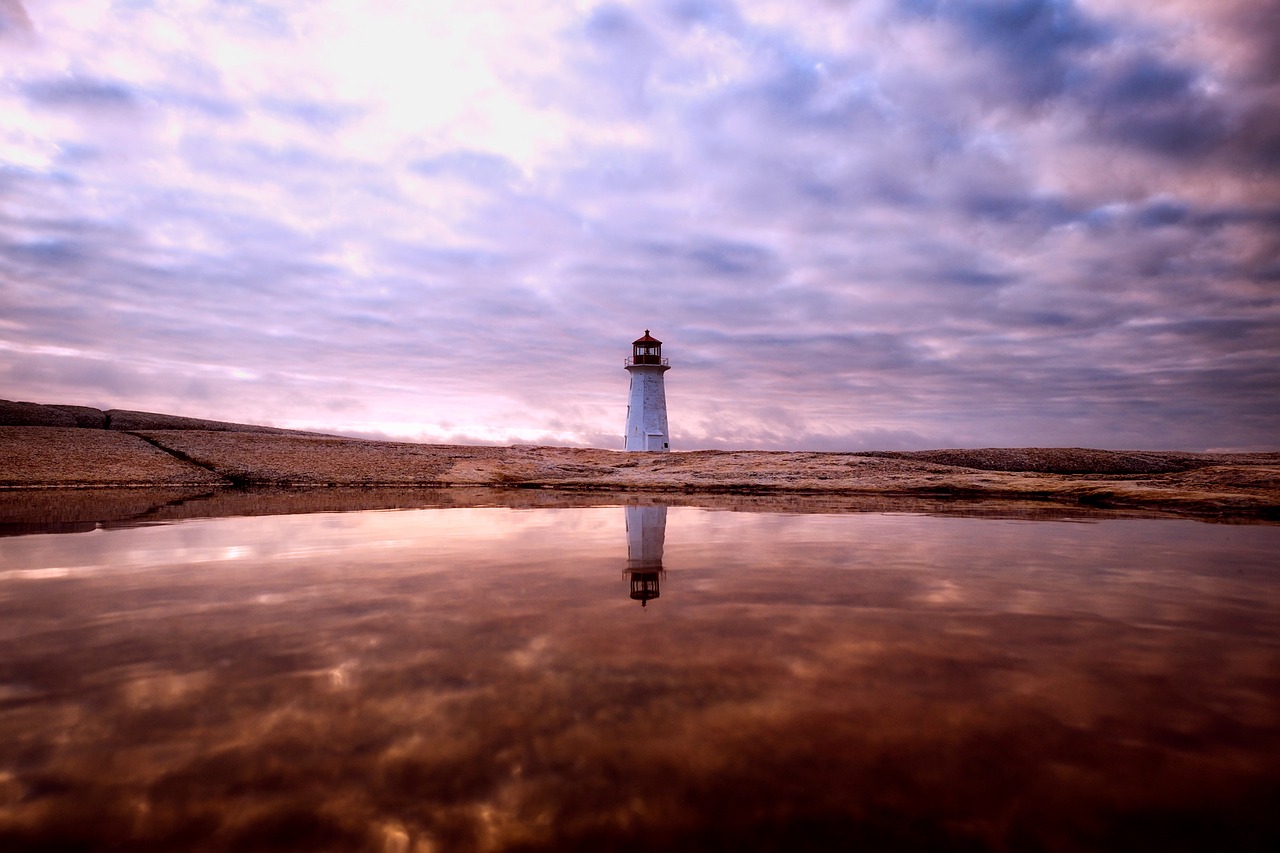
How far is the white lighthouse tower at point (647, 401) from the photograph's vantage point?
146ft

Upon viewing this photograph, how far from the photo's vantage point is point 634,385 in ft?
149

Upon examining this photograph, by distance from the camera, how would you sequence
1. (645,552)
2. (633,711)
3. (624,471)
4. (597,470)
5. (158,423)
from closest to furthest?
(633,711)
(645,552)
(624,471)
(597,470)
(158,423)

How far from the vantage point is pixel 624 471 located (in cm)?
3341

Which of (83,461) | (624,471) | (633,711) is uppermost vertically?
(83,461)


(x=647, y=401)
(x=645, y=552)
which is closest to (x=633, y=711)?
(x=645, y=552)

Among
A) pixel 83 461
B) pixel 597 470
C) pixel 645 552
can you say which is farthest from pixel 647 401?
pixel 645 552

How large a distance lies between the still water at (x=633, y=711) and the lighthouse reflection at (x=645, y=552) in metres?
0.11

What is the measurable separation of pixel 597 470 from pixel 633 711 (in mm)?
31008

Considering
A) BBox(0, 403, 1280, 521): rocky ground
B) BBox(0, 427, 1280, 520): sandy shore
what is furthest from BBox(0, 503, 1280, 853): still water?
BBox(0, 427, 1280, 520): sandy shore

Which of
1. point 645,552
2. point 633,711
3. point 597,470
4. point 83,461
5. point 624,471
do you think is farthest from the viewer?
point 597,470

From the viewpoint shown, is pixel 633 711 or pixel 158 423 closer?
pixel 633 711

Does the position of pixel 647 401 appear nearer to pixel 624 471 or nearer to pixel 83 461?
pixel 624 471

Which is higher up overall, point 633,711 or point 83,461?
point 83,461

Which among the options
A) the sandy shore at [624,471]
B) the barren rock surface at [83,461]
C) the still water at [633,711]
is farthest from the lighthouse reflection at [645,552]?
the barren rock surface at [83,461]
